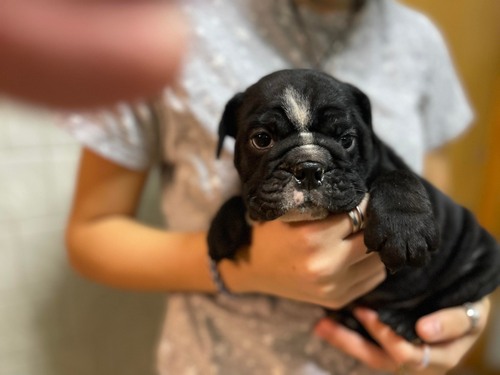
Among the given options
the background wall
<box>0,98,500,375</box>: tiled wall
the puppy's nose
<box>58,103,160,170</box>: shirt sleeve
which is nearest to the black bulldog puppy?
the puppy's nose

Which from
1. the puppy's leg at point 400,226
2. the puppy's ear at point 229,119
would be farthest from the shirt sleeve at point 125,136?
the puppy's leg at point 400,226

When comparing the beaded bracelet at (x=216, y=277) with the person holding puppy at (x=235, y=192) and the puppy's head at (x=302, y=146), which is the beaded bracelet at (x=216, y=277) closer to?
the person holding puppy at (x=235, y=192)

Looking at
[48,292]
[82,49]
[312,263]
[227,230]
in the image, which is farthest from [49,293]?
[82,49]

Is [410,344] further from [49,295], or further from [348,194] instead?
[49,295]

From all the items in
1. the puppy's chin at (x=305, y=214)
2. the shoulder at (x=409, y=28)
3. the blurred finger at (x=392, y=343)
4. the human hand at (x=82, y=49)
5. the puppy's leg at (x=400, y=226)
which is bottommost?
the blurred finger at (x=392, y=343)

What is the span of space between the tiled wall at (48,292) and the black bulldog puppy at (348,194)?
60 centimetres

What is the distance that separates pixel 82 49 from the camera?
0.21m

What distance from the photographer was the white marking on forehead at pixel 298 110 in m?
0.62

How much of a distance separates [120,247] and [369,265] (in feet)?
1.45

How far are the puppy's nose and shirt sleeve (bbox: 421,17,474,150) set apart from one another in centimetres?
49

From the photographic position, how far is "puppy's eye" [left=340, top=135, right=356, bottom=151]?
2.13ft

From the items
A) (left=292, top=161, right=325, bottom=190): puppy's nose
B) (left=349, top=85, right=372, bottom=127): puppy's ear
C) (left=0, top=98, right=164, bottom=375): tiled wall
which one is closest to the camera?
(left=292, top=161, right=325, bottom=190): puppy's nose

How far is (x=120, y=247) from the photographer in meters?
0.88

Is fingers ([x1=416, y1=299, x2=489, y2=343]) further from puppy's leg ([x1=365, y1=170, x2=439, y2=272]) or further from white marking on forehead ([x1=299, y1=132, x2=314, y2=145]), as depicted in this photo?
white marking on forehead ([x1=299, y1=132, x2=314, y2=145])
